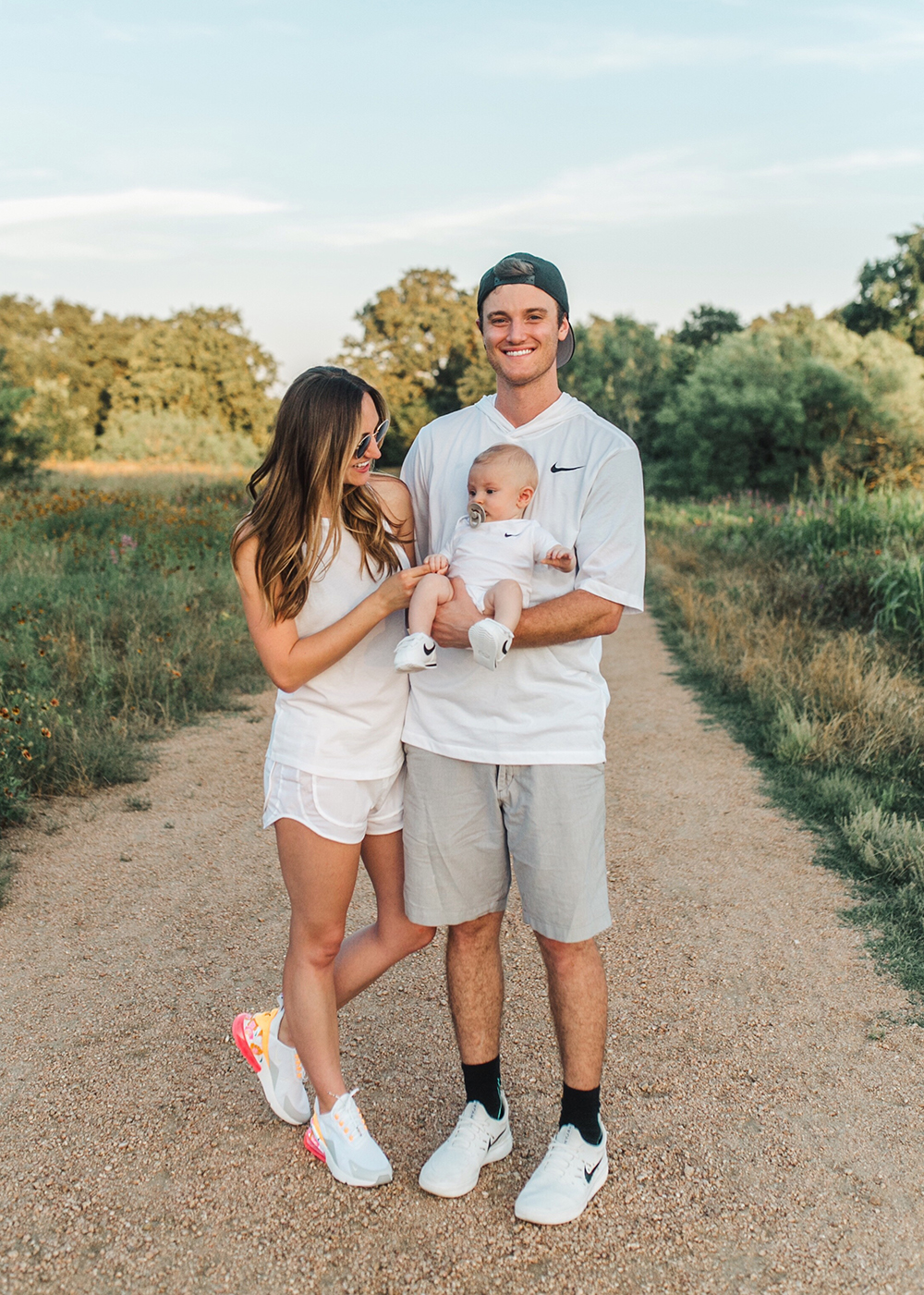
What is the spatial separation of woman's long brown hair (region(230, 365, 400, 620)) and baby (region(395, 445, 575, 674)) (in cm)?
28

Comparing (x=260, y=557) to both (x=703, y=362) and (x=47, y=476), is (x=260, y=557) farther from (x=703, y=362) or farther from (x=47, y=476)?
(x=703, y=362)

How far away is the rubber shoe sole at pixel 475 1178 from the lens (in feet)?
8.04

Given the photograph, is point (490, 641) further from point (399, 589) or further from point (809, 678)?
point (809, 678)

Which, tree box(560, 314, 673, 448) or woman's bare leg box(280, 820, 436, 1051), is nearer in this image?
woman's bare leg box(280, 820, 436, 1051)

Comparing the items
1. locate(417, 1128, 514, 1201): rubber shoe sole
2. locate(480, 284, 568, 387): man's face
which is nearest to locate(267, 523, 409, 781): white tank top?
locate(480, 284, 568, 387): man's face

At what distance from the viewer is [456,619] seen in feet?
7.63

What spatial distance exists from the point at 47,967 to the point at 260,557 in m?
2.32

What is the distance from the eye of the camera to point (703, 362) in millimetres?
35438

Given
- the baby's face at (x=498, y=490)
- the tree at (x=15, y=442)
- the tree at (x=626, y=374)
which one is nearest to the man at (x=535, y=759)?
the baby's face at (x=498, y=490)

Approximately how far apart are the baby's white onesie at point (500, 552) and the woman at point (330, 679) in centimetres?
13

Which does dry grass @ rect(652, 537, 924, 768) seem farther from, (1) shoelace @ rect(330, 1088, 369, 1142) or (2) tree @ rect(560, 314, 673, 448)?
(2) tree @ rect(560, 314, 673, 448)

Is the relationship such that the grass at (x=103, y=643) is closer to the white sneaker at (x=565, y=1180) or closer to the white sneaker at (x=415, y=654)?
the white sneaker at (x=415, y=654)

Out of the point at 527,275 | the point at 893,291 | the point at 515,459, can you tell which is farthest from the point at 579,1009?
the point at 893,291

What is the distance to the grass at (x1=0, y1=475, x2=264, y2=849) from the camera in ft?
18.9
